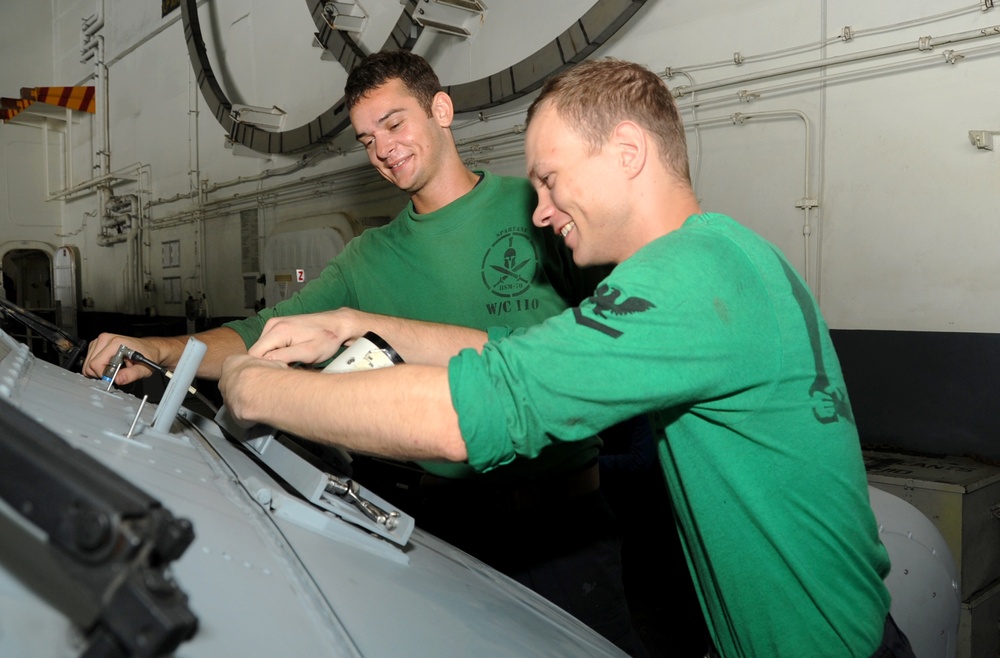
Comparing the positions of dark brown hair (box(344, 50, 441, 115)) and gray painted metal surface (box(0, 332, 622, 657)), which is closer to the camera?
gray painted metal surface (box(0, 332, 622, 657))

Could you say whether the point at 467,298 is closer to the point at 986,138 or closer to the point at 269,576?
the point at 269,576

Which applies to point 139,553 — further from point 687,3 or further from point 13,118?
point 13,118

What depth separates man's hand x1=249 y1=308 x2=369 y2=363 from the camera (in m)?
1.12

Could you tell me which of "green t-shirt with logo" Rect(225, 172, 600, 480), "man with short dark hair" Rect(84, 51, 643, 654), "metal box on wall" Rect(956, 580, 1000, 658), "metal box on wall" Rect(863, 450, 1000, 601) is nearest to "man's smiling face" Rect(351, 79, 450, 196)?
"man with short dark hair" Rect(84, 51, 643, 654)

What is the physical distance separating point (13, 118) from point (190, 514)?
10.7 m

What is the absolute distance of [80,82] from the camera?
9430 mm

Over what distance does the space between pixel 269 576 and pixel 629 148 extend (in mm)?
680

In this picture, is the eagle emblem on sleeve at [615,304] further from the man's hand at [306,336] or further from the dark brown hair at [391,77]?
the dark brown hair at [391,77]

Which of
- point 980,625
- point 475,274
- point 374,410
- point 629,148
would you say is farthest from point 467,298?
point 980,625

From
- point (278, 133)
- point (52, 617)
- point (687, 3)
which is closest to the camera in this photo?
point (52, 617)

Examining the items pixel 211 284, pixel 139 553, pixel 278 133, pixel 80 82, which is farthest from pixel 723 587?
pixel 80 82

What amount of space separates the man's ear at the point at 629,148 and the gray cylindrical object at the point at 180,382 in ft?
1.95

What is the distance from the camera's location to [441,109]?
72.2 inches

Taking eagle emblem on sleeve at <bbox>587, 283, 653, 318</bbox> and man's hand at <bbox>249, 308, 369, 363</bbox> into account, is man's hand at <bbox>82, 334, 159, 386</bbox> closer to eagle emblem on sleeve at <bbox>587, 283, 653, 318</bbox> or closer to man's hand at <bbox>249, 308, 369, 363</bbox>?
man's hand at <bbox>249, 308, 369, 363</bbox>
